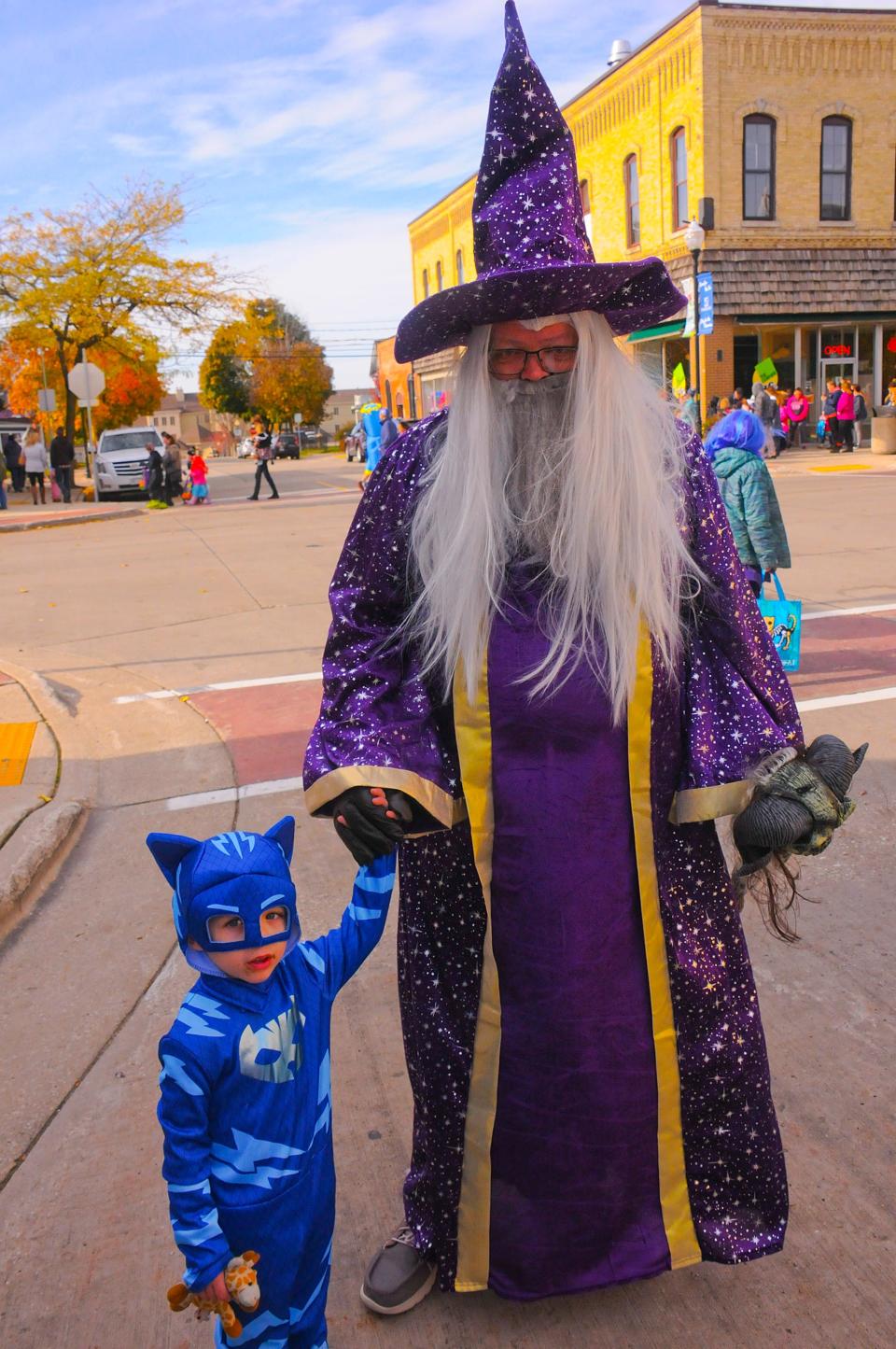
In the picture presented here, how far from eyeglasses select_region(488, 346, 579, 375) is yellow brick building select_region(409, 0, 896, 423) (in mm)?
22799

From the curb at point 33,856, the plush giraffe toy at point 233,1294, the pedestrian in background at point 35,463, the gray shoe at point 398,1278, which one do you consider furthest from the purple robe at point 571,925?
the pedestrian in background at point 35,463

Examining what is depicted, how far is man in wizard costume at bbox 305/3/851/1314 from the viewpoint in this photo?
1.94 meters

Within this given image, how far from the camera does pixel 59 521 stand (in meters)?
19.6

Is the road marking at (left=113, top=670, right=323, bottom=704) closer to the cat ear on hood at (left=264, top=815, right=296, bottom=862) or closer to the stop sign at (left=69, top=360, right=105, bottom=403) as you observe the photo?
the cat ear on hood at (left=264, top=815, right=296, bottom=862)

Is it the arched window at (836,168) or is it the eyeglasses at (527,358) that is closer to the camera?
the eyeglasses at (527,358)

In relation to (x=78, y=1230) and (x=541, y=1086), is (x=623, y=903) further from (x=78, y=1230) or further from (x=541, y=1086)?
(x=78, y=1230)

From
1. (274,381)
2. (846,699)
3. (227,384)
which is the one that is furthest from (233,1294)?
(227,384)

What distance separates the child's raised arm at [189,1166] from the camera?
1.69 metres

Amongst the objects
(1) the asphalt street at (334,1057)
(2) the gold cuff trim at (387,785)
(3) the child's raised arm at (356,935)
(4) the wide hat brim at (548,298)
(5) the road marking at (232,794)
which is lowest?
(1) the asphalt street at (334,1057)

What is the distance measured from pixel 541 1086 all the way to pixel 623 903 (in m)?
0.37

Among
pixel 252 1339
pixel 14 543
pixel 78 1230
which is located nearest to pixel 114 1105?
pixel 78 1230

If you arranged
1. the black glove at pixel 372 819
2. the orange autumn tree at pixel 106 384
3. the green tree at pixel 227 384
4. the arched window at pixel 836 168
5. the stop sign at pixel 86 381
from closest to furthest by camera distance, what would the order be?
the black glove at pixel 372 819, the stop sign at pixel 86 381, the arched window at pixel 836 168, the orange autumn tree at pixel 106 384, the green tree at pixel 227 384

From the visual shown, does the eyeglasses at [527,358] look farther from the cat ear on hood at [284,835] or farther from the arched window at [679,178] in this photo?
the arched window at [679,178]

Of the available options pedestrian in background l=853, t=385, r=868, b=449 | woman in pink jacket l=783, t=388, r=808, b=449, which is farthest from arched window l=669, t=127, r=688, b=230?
pedestrian in background l=853, t=385, r=868, b=449
